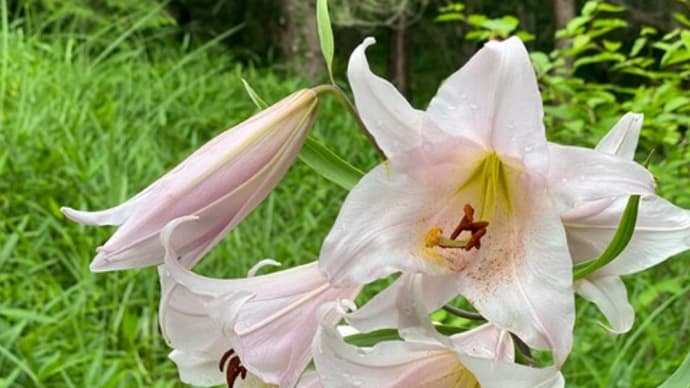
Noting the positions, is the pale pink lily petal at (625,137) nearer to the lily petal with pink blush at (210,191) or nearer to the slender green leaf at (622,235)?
the slender green leaf at (622,235)

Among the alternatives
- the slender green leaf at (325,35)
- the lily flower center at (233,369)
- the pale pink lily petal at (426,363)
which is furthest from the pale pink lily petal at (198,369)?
the slender green leaf at (325,35)

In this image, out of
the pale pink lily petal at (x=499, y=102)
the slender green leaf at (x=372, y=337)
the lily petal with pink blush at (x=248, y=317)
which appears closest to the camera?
the pale pink lily petal at (x=499, y=102)

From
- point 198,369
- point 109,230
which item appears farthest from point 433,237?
point 109,230

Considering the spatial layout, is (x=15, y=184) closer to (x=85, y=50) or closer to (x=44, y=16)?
(x=85, y=50)

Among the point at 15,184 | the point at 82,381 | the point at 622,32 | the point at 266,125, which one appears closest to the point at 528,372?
the point at 266,125

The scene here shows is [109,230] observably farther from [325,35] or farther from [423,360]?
[423,360]

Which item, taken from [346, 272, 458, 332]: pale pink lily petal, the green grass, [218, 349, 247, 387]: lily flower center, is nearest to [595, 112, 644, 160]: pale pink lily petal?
[346, 272, 458, 332]: pale pink lily petal
